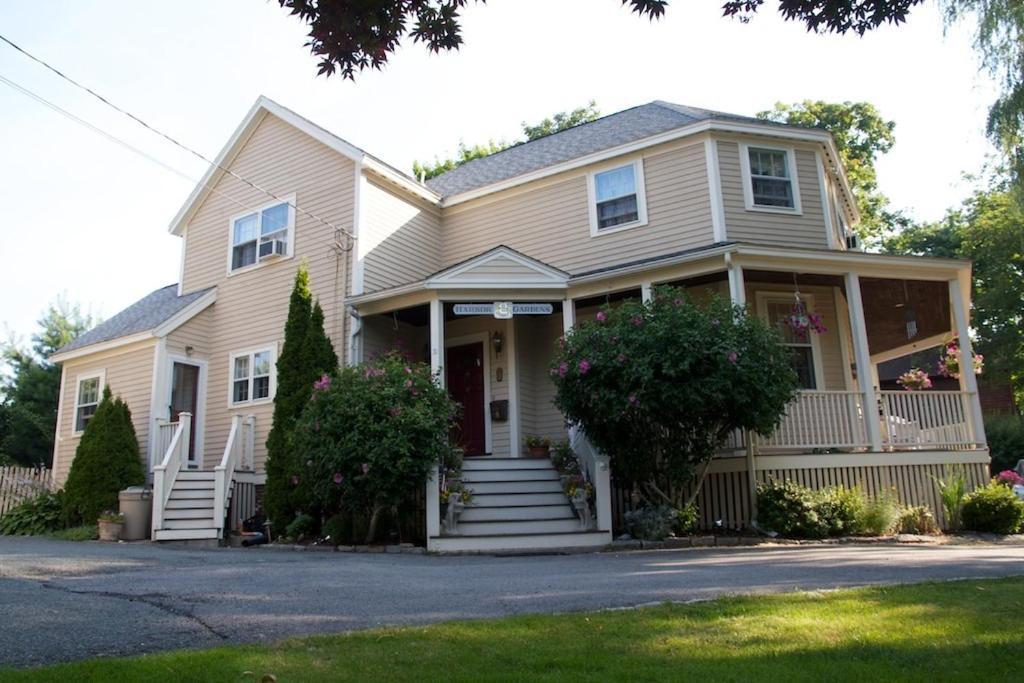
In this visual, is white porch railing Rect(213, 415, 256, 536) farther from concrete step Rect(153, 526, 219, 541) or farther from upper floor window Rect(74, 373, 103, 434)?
upper floor window Rect(74, 373, 103, 434)

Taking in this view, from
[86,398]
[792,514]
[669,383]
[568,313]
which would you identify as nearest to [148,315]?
[86,398]

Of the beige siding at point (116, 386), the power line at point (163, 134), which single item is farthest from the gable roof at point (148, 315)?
the power line at point (163, 134)

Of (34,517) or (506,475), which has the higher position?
(506,475)

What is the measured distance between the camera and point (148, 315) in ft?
56.0

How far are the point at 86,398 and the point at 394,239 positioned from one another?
7.72 metres

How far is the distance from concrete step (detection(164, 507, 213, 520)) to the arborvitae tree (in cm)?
203

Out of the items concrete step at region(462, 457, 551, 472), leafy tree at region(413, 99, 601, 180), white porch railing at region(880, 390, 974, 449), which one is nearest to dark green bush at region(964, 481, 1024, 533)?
white porch railing at region(880, 390, 974, 449)

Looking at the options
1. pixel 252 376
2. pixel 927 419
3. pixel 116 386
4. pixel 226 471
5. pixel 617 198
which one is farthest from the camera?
pixel 116 386

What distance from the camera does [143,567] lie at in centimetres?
838

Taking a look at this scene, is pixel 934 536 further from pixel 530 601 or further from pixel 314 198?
pixel 314 198

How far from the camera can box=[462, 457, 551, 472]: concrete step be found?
479 inches

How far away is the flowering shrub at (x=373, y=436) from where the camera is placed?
1063 cm

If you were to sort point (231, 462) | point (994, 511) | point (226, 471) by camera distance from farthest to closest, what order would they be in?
point (231, 462)
point (226, 471)
point (994, 511)

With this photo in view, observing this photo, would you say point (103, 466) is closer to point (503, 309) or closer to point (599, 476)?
point (503, 309)
